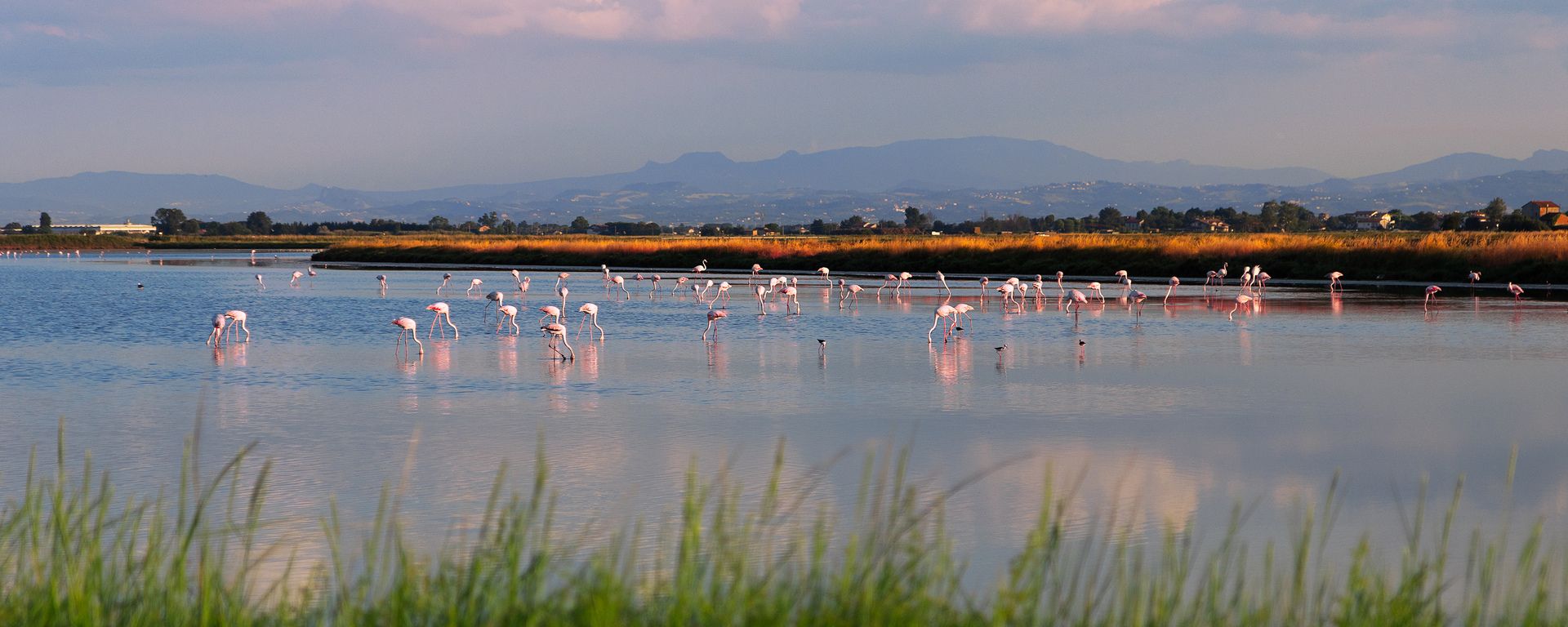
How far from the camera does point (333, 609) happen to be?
508cm

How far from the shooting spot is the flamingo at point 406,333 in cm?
1795

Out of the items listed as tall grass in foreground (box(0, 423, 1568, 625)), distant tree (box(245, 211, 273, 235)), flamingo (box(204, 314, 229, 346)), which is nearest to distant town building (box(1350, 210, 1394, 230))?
distant tree (box(245, 211, 273, 235))

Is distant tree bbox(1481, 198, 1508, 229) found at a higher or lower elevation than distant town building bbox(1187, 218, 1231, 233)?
higher

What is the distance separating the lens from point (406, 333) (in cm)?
2027

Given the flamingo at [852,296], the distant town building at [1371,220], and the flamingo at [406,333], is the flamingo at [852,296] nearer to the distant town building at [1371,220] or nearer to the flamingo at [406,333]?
the flamingo at [406,333]

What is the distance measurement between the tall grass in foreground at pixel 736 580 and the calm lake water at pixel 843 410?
45cm

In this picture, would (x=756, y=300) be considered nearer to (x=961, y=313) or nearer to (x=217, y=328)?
(x=961, y=313)

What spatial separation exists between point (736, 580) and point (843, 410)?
744cm

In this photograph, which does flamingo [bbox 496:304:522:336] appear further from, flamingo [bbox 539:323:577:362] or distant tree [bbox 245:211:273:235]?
distant tree [bbox 245:211:273:235]

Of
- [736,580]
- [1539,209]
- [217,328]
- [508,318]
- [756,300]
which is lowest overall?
[756,300]

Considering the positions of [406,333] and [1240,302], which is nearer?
[406,333]

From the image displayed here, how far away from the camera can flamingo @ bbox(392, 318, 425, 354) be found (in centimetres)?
1795

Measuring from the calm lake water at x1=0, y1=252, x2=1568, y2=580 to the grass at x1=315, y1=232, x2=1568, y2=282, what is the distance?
17.0 meters

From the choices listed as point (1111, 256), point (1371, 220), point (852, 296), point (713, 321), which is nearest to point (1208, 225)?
point (1371, 220)
